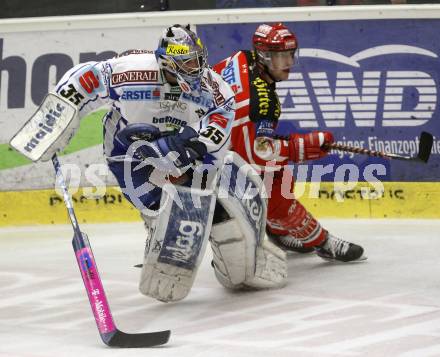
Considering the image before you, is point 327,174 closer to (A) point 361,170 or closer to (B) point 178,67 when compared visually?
(A) point 361,170

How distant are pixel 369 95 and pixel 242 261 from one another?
2600 millimetres

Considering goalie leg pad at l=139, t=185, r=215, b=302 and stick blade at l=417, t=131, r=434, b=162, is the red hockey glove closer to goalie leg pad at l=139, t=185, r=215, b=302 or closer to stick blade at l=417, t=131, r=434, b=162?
stick blade at l=417, t=131, r=434, b=162

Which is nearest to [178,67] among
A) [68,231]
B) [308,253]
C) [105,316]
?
[105,316]

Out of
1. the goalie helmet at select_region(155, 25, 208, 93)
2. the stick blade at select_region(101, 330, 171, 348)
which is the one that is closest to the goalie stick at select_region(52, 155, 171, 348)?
the stick blade at select_region(101, 330, 171, 348)

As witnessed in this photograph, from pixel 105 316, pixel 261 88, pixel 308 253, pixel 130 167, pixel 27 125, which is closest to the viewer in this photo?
pixel 105 316

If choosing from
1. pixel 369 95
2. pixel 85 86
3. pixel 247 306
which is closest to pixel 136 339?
pixel 247 306

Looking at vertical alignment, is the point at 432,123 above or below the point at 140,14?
below

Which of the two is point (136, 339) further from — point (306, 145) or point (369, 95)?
point (369, 95)

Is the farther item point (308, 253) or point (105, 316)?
point (308, 253)

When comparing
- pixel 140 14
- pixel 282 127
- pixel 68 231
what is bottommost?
pixel 68 231

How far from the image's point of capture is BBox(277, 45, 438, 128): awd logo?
7375 mm

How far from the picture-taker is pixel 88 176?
7.46 metres

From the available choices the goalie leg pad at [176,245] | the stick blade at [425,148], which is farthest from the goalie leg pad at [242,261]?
the stick blade at [425,148]

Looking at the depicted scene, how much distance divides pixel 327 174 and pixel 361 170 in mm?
224
